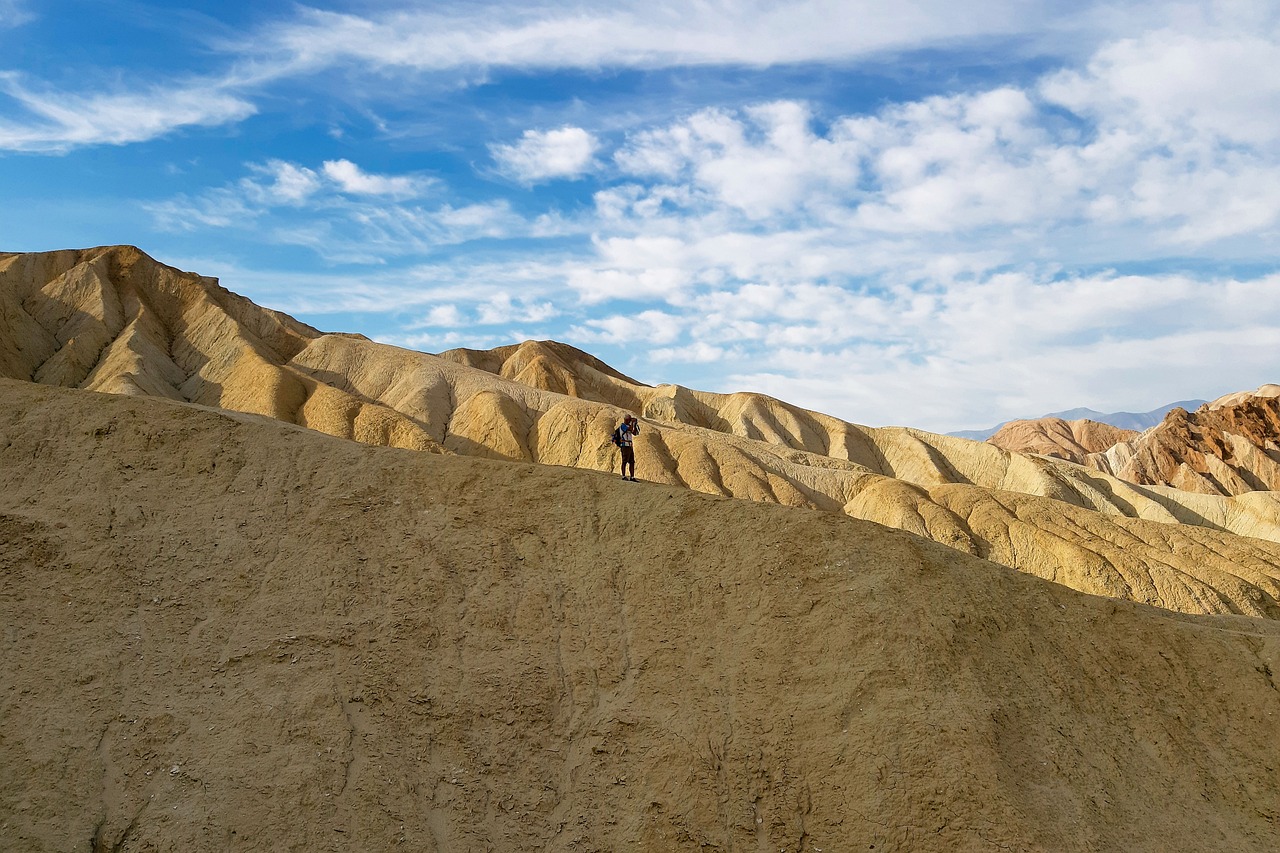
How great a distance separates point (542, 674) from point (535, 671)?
0.30 feet

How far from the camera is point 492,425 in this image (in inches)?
2121

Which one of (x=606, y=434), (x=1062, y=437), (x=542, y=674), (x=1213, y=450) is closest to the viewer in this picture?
(x=542, y=674)

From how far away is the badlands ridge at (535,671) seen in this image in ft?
30.9

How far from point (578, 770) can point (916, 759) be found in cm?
367

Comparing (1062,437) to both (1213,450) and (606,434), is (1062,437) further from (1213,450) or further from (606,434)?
(606,434)

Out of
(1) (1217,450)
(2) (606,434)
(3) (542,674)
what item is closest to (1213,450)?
(1) (1217,450)

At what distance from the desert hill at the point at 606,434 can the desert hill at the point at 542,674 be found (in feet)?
87.0

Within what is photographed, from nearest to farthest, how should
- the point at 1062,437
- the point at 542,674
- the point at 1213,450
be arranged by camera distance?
1. the point at 542,674
2. the point at 1213,450
3. the point at 1062,437

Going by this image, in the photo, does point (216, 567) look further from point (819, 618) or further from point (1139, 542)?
point (1139, 542)

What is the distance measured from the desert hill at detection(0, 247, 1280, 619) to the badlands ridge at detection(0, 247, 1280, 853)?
86.9 feet

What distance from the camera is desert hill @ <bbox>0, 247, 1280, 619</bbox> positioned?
131ft

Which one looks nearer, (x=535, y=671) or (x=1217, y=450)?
(x=535, y=671)

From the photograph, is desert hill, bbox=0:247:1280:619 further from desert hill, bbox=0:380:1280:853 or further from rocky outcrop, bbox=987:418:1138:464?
rocky outcrop, bbox=987:418:1138:464

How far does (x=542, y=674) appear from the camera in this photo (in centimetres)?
1083
